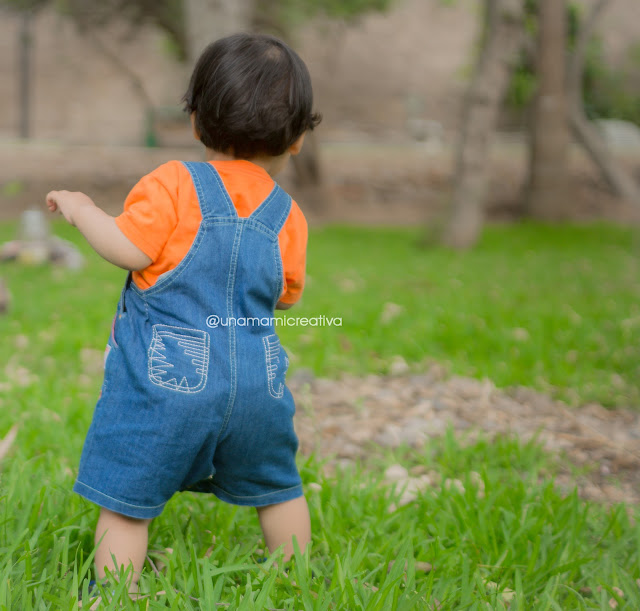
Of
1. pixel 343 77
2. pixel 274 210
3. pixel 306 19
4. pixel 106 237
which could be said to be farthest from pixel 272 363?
pixel 343 77

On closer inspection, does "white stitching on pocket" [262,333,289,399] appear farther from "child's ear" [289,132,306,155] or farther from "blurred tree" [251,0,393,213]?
"blurred tree" [251,0,393,213]

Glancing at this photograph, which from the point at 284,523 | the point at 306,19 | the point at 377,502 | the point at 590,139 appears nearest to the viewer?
the point at 284,523

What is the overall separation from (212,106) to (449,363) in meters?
2.31

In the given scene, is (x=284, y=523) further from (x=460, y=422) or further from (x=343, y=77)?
(x=343, y=77)

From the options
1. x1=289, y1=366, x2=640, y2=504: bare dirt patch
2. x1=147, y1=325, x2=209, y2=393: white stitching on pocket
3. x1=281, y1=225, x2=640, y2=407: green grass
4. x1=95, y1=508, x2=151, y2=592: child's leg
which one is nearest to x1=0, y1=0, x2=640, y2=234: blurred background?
x1=147, y1=325, x2=209, y2=393: white stitching on pocket

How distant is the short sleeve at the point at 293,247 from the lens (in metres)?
1.71

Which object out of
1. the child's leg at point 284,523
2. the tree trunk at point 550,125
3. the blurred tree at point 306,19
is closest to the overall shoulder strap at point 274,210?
the child's leg at point 284,523

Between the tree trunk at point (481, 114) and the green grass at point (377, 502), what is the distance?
11.6ft

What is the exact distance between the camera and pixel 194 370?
1568 mm

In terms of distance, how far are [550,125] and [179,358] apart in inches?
414

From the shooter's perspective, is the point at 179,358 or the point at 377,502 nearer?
the point at 179,358

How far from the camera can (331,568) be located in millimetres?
1801

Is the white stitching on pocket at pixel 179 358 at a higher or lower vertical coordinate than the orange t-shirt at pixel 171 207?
lower

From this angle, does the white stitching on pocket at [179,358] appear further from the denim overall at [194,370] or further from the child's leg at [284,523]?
the child's leg at [284,523]
